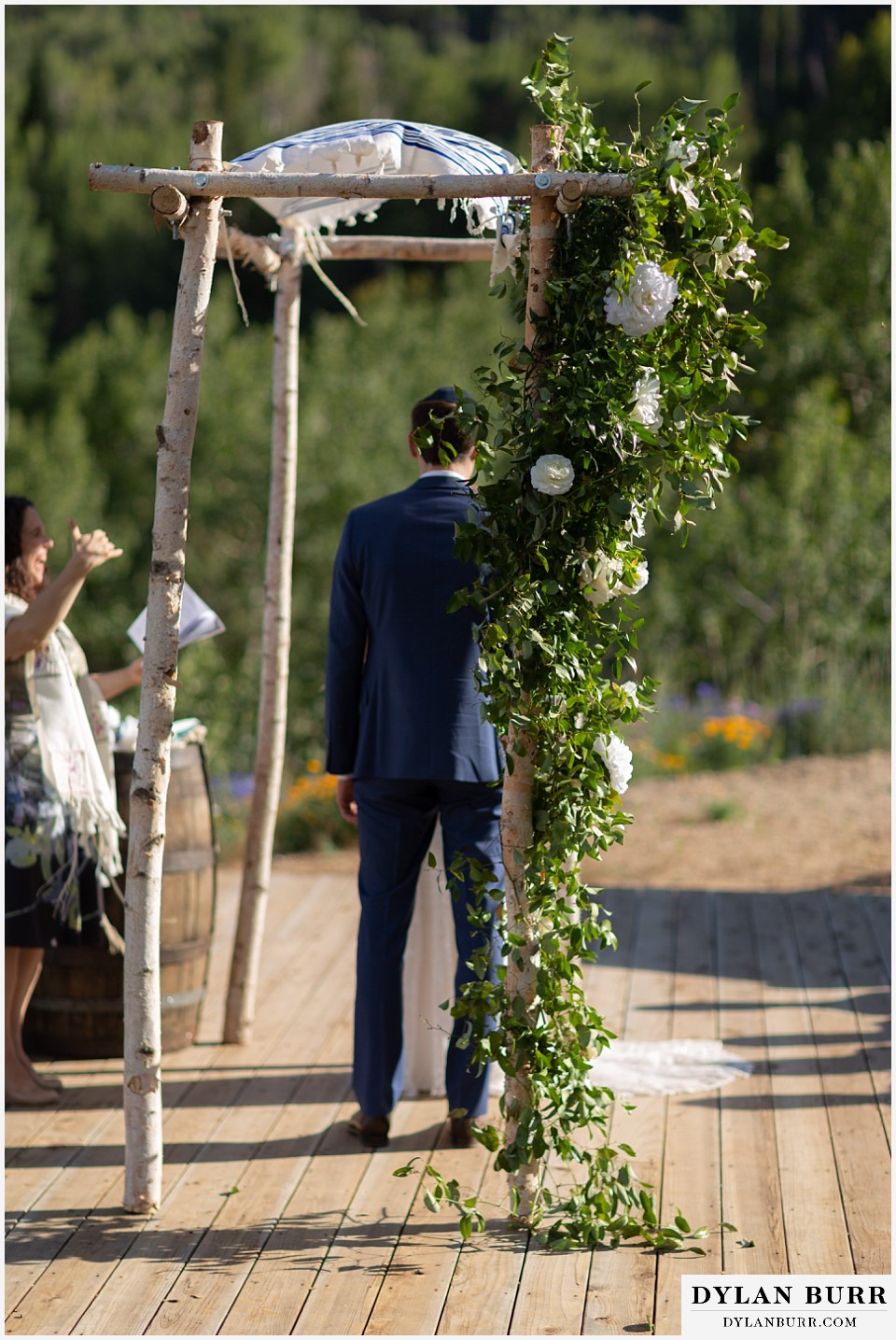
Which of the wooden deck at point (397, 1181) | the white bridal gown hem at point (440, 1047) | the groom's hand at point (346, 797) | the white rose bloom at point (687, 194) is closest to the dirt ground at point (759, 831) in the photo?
the wooden deck at point (397, 1181)

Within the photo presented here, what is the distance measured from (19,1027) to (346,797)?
102 cm

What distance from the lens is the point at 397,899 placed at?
321 cm

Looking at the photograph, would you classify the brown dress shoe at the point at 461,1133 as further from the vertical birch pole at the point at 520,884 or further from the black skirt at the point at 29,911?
the black skirt at the point at 29,911

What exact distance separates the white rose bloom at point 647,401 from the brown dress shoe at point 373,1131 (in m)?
1.71

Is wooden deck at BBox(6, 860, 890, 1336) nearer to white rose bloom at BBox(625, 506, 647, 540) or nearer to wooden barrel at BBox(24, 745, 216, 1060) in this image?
wooden barrel at BBox(24, 745, 216, 1060)

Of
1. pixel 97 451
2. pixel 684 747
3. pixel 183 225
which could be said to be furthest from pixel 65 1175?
pixel 97 451

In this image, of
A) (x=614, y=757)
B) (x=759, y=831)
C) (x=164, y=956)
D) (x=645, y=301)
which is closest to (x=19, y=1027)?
(x=164, y=956)

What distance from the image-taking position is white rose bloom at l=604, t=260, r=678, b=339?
7.90ft

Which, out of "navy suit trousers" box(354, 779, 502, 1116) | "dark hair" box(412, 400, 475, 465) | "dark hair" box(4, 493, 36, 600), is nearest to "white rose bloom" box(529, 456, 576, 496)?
"dark hair" box(412, 400, 475, 465)

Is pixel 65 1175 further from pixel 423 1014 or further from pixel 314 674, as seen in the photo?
pixel 314 674

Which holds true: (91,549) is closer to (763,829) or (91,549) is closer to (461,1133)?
(461,1133)

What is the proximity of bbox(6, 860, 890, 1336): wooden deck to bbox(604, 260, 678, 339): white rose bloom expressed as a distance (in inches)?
67.5

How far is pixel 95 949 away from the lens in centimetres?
365

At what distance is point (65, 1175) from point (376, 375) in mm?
19083
